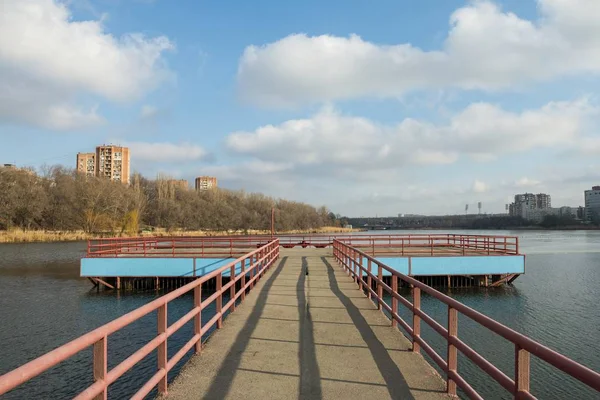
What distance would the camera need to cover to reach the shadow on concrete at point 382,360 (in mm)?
4539

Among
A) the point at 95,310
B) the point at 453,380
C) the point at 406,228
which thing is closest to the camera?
the point at 453,380

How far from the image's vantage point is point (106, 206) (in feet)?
240

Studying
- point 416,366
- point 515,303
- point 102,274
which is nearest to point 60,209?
point 102,274

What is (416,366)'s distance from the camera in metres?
5.31

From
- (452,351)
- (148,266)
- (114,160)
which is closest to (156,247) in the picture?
(148,266)

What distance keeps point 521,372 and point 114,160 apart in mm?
199304

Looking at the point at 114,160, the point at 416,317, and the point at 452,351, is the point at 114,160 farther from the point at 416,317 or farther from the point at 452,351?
the point at 452,351

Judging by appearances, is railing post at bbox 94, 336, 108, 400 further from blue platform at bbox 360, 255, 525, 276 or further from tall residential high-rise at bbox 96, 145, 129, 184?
tall residential high-rise at bbox 96, 145, 129, 184

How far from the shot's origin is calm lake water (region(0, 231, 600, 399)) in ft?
29.2

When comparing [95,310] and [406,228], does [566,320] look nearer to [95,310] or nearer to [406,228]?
[95,310]

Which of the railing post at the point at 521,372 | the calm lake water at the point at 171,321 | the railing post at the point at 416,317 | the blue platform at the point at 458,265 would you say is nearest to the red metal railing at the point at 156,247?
the calm lake water at the point at 171,321

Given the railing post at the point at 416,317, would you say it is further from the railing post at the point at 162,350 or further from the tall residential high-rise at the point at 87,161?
the tall residential high-rise at the point at 87,161

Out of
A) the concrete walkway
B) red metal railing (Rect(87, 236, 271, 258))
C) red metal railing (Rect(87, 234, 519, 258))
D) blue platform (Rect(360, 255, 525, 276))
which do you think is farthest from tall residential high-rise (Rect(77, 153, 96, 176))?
the concrete walkway

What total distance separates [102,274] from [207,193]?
319ft
